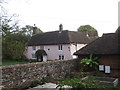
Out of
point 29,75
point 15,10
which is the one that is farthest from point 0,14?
point 29,75

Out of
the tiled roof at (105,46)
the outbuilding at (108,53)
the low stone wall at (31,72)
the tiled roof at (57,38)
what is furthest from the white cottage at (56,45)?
the low stone wall at (31,72)

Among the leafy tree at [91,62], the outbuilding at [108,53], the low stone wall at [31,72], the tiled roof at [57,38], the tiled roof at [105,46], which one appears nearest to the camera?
the low stone wall at [31,72]

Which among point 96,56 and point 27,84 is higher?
point 96,56

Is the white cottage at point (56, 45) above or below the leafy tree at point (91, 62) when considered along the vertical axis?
above

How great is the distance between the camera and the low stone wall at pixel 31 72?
33.1 ft

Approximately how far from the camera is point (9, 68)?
Answer: 10.2m

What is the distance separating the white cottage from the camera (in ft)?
111

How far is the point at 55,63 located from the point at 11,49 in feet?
19.3

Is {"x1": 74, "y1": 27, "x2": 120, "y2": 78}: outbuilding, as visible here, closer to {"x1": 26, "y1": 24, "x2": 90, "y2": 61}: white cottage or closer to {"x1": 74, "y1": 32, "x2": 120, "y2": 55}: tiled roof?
{"x1": 74, "y1": 32, "x2": 120, "y2": 55}: tiled roof

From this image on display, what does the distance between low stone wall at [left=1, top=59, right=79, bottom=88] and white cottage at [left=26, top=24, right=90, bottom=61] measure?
1689 centimetres

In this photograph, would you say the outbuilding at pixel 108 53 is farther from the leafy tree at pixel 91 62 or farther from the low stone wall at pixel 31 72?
the low stone wall at pixel 31 72

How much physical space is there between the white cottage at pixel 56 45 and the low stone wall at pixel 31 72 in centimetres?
1689

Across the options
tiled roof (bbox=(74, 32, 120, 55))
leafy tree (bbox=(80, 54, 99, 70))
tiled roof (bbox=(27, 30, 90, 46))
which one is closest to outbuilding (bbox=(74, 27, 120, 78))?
tiled roof (bbox=(74, 32, 120, 55))

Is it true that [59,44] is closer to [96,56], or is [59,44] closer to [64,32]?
[64,32]
